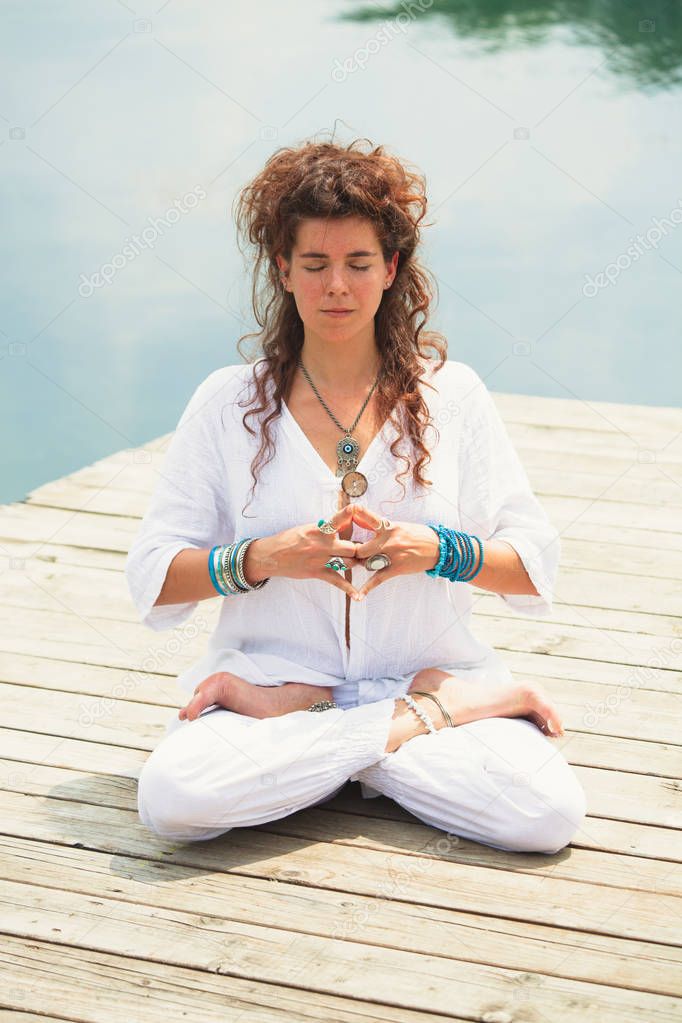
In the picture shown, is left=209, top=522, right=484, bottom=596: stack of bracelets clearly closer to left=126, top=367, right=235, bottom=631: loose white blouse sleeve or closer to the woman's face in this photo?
left=126, top=367, right=235, bottom=631: loose white blouse sleeve

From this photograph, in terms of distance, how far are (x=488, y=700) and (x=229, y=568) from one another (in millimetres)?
561

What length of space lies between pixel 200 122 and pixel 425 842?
437 inches

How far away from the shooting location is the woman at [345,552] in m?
2.14

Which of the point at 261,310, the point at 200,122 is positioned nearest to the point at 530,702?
the point at 261,310

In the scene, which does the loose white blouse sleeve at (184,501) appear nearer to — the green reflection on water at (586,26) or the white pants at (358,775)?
the white pants at (358,775)

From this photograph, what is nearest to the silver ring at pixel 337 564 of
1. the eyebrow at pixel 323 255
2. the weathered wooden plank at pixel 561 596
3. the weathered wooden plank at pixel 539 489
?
the eyebrow at pixel 323 255

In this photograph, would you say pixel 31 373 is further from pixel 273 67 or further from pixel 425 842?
pixel 425 842

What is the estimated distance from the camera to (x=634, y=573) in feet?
11.8

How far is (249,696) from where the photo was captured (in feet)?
7.41

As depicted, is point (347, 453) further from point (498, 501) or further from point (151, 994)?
point (151, 994)

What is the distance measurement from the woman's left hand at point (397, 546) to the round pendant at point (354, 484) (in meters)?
0.04

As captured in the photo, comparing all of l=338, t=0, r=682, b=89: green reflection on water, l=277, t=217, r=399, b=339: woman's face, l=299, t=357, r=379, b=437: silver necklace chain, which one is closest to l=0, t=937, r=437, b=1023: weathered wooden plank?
l=299, t=357, r=379, b=437: silver necklace chain

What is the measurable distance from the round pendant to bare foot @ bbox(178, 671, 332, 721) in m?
0.38

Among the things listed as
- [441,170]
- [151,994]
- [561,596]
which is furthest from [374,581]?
[441,170]
